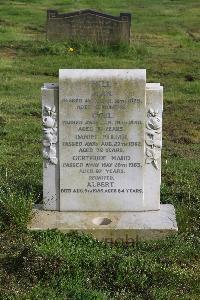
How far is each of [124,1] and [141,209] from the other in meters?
27.8

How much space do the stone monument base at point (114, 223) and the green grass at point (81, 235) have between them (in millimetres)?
101

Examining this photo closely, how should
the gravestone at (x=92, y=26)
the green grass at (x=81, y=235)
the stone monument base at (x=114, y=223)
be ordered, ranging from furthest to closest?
the gravestone at (x=92, y=26)
the stone monument base at (x=114, y=223)
the green grass at (x=81, y=235)

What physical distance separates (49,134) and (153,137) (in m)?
1.05

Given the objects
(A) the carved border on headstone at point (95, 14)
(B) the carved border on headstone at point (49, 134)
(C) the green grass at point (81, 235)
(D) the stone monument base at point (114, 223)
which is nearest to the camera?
(C) the green grass at point (81, 235)

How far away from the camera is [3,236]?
6391 mm

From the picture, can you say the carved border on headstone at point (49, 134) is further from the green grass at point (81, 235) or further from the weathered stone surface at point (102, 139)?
the green grass at point (81, 235)

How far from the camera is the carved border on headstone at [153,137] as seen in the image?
6648 millimetres

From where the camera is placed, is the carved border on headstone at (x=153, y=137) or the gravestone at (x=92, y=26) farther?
the gravestone at (x=92, y=26)

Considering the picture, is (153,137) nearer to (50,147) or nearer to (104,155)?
(104,155)

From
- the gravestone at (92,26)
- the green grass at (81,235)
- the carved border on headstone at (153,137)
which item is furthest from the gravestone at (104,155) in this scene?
the gravestone at (92,26)

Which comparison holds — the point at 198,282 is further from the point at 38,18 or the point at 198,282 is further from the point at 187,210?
the point at 38,18

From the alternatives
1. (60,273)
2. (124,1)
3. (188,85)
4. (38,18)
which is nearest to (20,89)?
(188,85)

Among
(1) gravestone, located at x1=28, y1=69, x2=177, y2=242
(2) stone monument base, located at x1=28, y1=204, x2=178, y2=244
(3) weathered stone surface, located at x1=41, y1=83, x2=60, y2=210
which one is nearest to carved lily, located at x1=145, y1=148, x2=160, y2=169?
(1) gravestone, located at x1=28, y1=69, x2=177, y2=242

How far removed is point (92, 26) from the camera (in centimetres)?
1792
